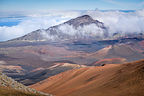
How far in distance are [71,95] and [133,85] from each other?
31.2 feet

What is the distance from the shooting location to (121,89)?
1077 inches

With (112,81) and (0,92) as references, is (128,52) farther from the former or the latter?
(0,92)

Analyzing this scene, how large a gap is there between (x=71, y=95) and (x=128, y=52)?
175 meters

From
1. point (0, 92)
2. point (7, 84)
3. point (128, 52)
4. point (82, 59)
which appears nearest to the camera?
point (0, 92)

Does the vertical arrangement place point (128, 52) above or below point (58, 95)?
below

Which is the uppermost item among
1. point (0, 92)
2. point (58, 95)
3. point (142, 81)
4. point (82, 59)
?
point (0, 92)

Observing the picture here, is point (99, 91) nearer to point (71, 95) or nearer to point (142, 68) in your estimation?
point (71, 95)

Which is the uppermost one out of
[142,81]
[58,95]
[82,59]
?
[142,81]

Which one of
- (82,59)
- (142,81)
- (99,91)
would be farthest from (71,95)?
(82,59)

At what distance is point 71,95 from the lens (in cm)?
3216

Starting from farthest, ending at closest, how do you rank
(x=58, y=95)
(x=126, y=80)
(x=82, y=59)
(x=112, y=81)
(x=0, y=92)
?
1. (x=82, y=59)
2. (x=58, y=95)
3. (x=112, y=81)
4. (x=126, y=80)
5. (x=0, y=92)

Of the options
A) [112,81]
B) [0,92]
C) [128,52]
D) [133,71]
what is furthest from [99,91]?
[128,52]

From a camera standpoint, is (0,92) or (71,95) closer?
(0,92)

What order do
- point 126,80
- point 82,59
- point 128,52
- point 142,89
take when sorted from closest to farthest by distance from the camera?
point 142,89, point 126,80, point 82,59, point 128,52
